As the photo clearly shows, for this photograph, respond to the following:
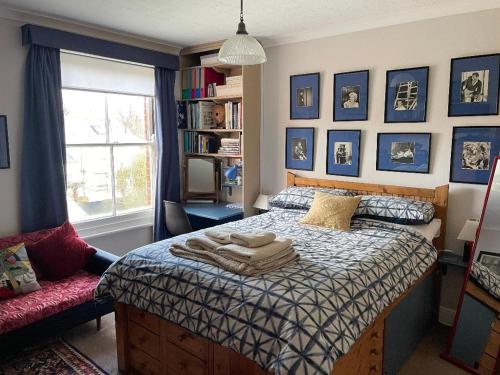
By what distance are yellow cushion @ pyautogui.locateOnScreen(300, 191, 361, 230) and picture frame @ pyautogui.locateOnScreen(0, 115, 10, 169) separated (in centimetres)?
240

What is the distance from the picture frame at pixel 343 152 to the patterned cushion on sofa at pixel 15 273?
2610 mm

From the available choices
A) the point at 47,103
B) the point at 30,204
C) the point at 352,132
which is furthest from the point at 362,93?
the point at 30,204

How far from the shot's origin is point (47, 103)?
3080 millimetres

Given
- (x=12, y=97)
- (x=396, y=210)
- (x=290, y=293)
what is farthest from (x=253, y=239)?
(x=12, y=97)

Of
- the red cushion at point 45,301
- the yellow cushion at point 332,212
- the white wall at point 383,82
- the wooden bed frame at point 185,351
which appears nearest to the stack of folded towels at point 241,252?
the wooden bed frame at point 185,351

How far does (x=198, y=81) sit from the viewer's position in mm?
4117

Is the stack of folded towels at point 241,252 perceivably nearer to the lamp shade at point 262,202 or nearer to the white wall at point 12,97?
the lamp shade at point 262,202

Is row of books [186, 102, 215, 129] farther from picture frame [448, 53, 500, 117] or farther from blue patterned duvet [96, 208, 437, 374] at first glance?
picture frame [448, 53, 500, 117]

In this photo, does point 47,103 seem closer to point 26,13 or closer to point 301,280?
point 26,13

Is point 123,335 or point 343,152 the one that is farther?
point 343,152

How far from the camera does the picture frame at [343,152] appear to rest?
10.9 feet

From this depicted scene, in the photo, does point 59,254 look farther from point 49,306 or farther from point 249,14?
point 249,14

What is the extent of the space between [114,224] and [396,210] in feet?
8.82

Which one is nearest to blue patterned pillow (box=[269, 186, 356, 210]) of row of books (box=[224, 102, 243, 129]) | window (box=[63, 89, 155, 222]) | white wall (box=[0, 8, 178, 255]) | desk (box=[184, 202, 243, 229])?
desk (box=[184, 202, 243, 229])
